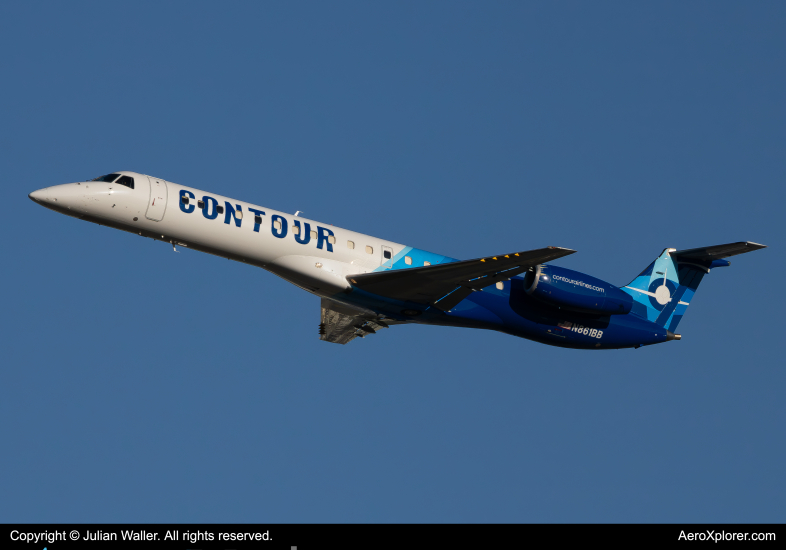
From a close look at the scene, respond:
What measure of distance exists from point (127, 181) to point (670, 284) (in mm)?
16261

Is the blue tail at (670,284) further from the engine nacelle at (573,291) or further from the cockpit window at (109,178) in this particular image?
the cockpit window at (109,178)

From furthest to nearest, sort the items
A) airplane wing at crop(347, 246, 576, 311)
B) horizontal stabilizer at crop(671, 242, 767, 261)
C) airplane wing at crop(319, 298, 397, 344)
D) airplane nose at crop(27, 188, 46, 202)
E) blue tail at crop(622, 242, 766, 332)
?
blue tail at crop(622, 242, 766, 332) < airplane wing at crop(319, 298, 397, 344) < horizontal stabilizer at crop(671, 242, 767, 261) < airplane wing at crop(347, 246, 576, 311) < airplane nose at crop(27, 188, 46, 202)

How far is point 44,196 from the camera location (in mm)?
21875

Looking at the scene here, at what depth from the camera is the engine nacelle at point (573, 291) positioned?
2558 centimetres

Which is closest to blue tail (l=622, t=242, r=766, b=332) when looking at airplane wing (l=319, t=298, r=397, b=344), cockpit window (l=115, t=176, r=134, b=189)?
airplane wing (l=319, t=298, r=397, b=344)

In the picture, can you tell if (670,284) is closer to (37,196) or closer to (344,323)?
(344,323)

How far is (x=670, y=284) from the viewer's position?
95.6 ft

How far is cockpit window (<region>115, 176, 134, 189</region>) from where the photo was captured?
74.6 ft

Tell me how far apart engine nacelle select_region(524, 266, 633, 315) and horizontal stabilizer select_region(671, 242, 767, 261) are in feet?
9.99

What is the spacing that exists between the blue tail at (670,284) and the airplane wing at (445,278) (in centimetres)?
606

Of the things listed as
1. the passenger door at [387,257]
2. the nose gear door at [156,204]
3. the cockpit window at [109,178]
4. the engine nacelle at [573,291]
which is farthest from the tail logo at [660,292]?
the cockpit window at [109,178]

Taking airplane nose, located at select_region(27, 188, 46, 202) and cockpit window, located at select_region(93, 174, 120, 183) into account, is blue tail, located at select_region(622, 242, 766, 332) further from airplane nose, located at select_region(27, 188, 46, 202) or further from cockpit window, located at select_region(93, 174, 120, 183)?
airplane nose, located at select_region(27, 188, 46, 202)

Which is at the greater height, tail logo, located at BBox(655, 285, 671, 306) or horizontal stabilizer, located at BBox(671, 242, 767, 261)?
horizontal stabilizer, located at BBox(671, 242, 767, 261)

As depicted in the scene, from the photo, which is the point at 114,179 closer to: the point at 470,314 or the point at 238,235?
the point at 238,235
